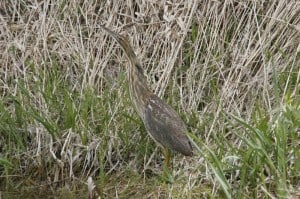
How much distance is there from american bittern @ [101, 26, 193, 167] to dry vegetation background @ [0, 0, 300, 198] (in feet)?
0.42

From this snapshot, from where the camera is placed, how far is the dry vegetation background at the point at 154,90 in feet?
12.6

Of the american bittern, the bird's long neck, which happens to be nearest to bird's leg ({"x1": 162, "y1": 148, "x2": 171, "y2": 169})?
the american bittern

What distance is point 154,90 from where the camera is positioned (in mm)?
4586

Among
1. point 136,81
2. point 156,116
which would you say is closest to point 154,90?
point 136,81

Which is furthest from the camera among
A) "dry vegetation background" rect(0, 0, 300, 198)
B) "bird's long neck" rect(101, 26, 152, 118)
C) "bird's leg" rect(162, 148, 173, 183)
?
"bird's long neck" rect(101, 26, 152, 118)

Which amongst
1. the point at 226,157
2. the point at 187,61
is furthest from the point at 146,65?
the point at 226,157

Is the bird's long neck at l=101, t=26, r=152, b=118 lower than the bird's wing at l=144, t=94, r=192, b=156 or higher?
higher

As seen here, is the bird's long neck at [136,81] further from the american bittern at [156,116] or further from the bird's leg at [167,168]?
the bird's leg at [167,168]

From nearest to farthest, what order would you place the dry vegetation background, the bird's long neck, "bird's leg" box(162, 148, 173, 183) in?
1. the dry vegetation background
2. "bird's leg" box(162, 148, 173, 183)
3. the bird's long neck

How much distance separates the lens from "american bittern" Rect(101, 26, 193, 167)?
390 cm

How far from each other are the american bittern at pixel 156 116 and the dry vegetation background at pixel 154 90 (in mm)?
127

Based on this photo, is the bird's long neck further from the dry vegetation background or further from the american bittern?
the dry vegetation background

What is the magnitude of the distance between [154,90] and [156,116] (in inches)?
24.5

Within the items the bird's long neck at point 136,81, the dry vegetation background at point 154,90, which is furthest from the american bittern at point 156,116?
the dry vegetation background at point 154,90
